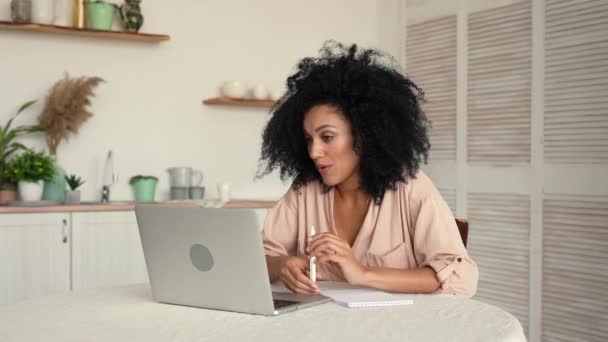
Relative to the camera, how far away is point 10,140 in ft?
12.4

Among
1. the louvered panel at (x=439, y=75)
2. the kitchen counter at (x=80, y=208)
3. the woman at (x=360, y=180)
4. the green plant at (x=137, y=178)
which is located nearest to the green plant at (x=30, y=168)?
the kitchen counter at (x=80, y=208)

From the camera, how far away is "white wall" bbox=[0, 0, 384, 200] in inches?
154

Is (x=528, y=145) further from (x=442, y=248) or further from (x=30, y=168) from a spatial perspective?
(x=30, y=168)

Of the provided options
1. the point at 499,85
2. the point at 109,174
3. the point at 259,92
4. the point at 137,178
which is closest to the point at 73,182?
the point at 109,174

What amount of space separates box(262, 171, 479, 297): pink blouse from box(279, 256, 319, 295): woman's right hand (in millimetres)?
226

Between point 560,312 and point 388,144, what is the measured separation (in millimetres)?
1932

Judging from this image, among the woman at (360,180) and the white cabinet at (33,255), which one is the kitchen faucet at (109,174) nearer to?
the white cabinet at (33,255)

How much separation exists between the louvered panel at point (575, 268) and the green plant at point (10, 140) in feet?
8.64

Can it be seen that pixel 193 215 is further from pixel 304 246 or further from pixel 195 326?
pixel 304 246

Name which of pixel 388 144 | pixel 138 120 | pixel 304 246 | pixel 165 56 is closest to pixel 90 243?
pixel 138 120

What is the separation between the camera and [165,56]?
4219 millimetres

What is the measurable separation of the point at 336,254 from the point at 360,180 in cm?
45

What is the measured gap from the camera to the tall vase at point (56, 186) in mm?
3771

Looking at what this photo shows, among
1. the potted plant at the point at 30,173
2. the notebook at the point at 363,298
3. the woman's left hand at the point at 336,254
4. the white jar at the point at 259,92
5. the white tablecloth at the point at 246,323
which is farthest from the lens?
the white jar at the point at 259,92
